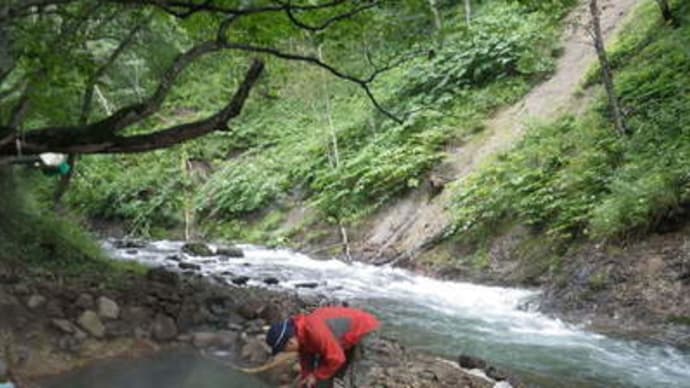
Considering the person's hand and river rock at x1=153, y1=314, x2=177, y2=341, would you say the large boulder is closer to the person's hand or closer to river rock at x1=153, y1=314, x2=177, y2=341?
river rock at x1=153, y1=314, x2=177, y2=341

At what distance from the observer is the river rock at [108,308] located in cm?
758

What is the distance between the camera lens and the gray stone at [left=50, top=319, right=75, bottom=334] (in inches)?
280

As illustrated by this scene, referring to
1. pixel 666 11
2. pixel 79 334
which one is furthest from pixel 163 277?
pixel 666 11

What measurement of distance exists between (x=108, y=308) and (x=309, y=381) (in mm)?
3395

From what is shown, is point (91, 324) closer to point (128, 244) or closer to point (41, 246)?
point (41, 246)

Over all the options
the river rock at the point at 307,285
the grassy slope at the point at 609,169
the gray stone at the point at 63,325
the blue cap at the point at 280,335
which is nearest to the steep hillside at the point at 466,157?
the grassy slope at the point at 609,169

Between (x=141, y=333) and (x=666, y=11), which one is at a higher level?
(x=666, y=11)

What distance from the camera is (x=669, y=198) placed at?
10125mm

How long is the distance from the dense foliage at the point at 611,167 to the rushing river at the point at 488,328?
1677mm

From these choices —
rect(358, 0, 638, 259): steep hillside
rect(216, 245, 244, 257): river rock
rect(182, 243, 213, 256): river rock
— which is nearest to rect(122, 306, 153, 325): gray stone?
rect(358, 0, 638, 259): steep hillside

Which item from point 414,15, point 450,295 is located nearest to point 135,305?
point 414,15

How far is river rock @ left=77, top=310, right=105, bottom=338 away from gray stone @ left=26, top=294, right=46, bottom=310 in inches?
→ 18.0

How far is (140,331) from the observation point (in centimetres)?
754

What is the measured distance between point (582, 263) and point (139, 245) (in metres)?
14.1
